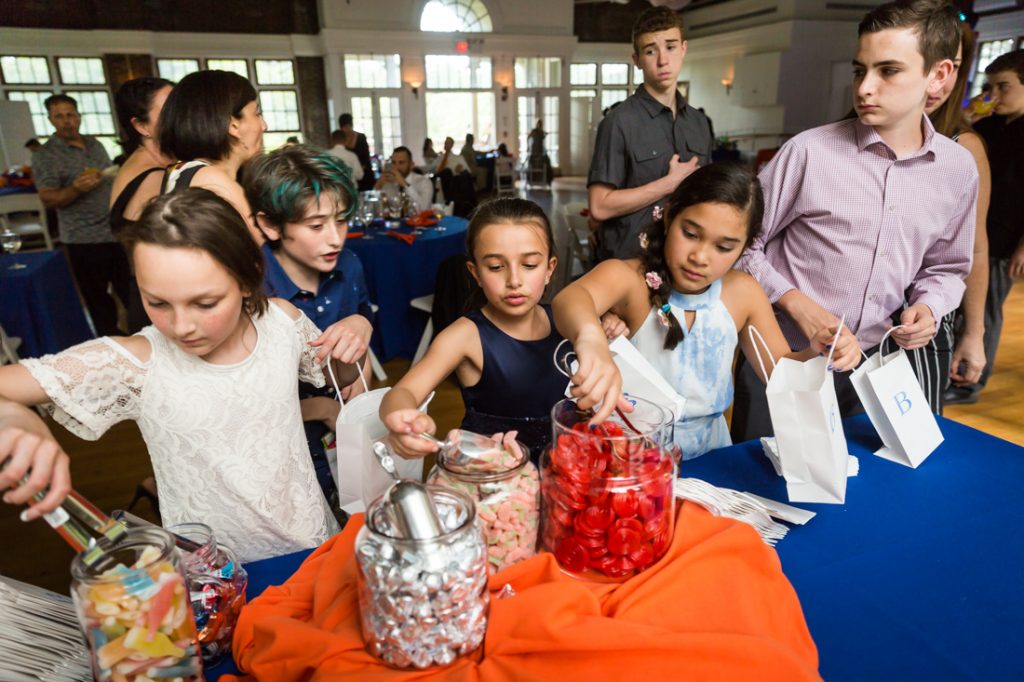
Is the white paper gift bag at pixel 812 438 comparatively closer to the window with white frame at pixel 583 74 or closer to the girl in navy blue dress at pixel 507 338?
the girl in navy blue dress at pixel 507 338

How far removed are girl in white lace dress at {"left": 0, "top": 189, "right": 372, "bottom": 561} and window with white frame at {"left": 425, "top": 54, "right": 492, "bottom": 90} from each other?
16.2 meters

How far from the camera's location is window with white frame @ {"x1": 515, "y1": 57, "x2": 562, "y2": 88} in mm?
17078

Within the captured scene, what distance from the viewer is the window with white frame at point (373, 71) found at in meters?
15.0

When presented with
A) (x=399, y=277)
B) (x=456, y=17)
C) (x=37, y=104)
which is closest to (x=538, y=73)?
(x=456, y=17)

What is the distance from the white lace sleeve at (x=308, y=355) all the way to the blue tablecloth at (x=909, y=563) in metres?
0.47

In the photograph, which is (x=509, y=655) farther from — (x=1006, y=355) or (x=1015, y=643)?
(x=1006, y=355)

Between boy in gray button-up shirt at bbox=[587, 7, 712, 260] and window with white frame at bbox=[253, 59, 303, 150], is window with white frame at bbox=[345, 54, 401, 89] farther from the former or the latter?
boy in gray button-up shirt at bbox=[587, 7, 712, 260]

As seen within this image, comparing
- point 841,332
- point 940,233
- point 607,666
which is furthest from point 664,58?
point 607,666

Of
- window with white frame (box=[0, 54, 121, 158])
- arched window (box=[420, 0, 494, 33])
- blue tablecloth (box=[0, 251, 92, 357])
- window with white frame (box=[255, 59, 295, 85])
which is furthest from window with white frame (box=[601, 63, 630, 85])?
blue tablecloth (box=[0, 251, 92, 357])

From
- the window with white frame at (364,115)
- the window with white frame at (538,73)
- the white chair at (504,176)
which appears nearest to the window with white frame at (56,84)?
the window with white frame at (364,115)

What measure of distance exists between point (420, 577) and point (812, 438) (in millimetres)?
851

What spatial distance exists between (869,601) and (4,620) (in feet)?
4.00

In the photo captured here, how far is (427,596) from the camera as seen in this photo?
2.12 feet

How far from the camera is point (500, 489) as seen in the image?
0.82 meters
